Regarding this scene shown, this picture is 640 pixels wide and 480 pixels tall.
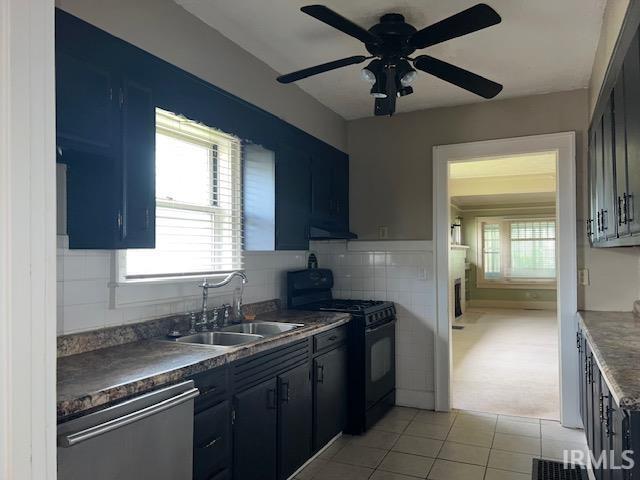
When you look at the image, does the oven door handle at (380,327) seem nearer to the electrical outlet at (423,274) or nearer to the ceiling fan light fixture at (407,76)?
the electrical outlet at (423,274)

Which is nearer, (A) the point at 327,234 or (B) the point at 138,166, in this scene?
(B) the point at 138,166

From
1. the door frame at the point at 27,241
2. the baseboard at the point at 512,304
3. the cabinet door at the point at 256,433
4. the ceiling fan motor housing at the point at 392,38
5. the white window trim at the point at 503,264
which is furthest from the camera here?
the white window trim at the point at 503,264

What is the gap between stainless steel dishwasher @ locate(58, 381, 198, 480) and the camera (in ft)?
4.60

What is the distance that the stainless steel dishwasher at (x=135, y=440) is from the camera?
140 cm

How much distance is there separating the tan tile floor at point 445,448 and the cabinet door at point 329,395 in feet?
0.48

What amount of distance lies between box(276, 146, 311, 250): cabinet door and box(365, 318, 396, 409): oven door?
0.86 meters

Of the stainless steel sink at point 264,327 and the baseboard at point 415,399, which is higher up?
the stainless steel sink at point 264,327

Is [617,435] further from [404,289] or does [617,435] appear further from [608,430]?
[404,289]

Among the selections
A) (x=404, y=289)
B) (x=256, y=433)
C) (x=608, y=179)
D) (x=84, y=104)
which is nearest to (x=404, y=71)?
(x=608, y=179)

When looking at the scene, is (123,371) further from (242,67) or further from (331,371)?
(242,67)

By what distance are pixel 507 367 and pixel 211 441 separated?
175 inches

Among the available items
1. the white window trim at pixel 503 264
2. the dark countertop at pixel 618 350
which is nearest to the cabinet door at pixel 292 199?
the dark countertop at pixel 618 350

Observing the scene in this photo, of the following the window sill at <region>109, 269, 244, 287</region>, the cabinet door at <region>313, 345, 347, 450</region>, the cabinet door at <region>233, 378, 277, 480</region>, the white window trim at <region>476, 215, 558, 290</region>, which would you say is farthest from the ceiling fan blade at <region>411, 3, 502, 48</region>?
the white window trim at <region>476, 215, 558, 290</region>

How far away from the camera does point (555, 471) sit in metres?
2.96
